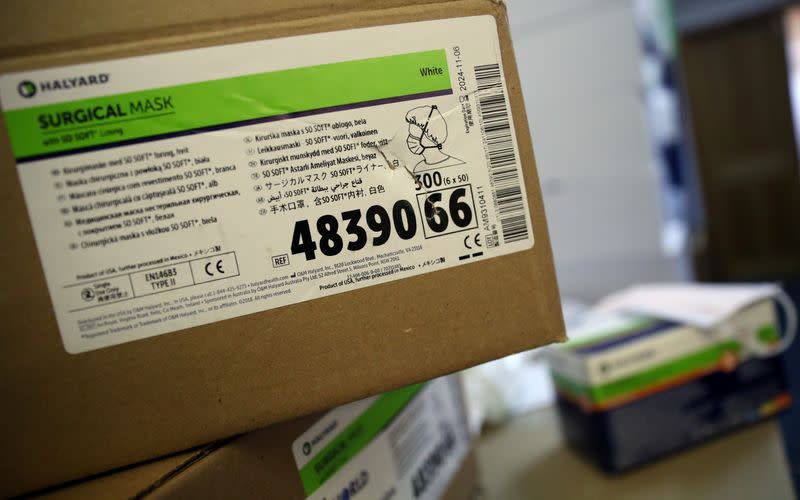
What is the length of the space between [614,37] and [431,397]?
1.77m

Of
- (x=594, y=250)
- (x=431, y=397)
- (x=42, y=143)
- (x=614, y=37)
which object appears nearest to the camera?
(x=42, y=143)

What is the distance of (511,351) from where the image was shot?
1.19ft

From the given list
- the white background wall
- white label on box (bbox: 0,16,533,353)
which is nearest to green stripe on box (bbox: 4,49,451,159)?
white label on box (bbox: 0,16,533,353)

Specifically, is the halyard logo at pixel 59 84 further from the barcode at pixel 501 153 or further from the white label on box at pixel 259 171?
the barcode at pixel 501 153

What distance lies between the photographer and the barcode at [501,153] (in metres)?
0.35

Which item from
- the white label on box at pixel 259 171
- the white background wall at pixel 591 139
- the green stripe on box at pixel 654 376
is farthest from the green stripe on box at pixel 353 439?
the white background wall at pixel 591 139

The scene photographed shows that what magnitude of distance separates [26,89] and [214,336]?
7.6 inches

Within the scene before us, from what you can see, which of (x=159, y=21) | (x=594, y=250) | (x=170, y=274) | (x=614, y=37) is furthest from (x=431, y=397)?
(x=614, y=37)

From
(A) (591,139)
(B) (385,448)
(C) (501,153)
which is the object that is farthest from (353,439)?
(A) (591,139)

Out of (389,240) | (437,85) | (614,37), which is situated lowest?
(389,240)

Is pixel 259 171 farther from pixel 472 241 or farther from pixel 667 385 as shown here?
pixel 667 385

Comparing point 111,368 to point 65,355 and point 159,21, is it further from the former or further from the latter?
point 159,21

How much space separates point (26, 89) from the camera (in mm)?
297

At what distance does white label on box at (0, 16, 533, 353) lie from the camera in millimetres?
302
